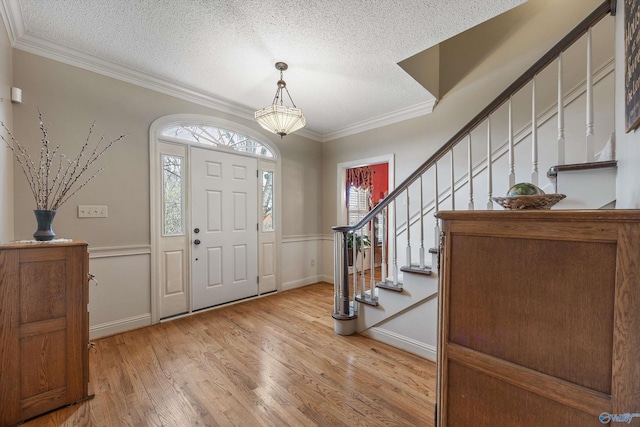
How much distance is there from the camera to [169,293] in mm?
2973

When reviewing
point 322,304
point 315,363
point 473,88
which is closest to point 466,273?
point 315,363

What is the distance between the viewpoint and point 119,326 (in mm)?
2611

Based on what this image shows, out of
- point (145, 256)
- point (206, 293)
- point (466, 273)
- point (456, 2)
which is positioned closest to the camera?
point (466, 273)

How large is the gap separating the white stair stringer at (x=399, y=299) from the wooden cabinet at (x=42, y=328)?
7.17 ft

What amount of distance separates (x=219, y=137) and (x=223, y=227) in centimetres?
118

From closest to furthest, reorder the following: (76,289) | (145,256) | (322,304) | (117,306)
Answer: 1. (76,289)
2. (117,306)
3. (145,256)
4. (322,304)

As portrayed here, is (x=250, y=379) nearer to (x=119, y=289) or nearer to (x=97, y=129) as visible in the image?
(x=119, y=289)

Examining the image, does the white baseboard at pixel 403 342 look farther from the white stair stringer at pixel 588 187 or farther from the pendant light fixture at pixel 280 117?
the pendant light fixture at pixel 280 117

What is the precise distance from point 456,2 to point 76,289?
127 inches

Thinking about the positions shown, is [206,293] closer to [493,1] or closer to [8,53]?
[8,53]

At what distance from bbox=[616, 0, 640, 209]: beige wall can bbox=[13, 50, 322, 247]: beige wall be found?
3.52 metres

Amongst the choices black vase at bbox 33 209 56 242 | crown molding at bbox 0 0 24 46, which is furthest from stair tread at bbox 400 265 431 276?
crown molding at bbox 0 0 24 46

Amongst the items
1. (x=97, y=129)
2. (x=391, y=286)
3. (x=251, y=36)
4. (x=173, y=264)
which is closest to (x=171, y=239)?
(x=173, y=264)

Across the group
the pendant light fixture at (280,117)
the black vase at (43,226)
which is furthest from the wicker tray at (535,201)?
the black vase at (43,226)
